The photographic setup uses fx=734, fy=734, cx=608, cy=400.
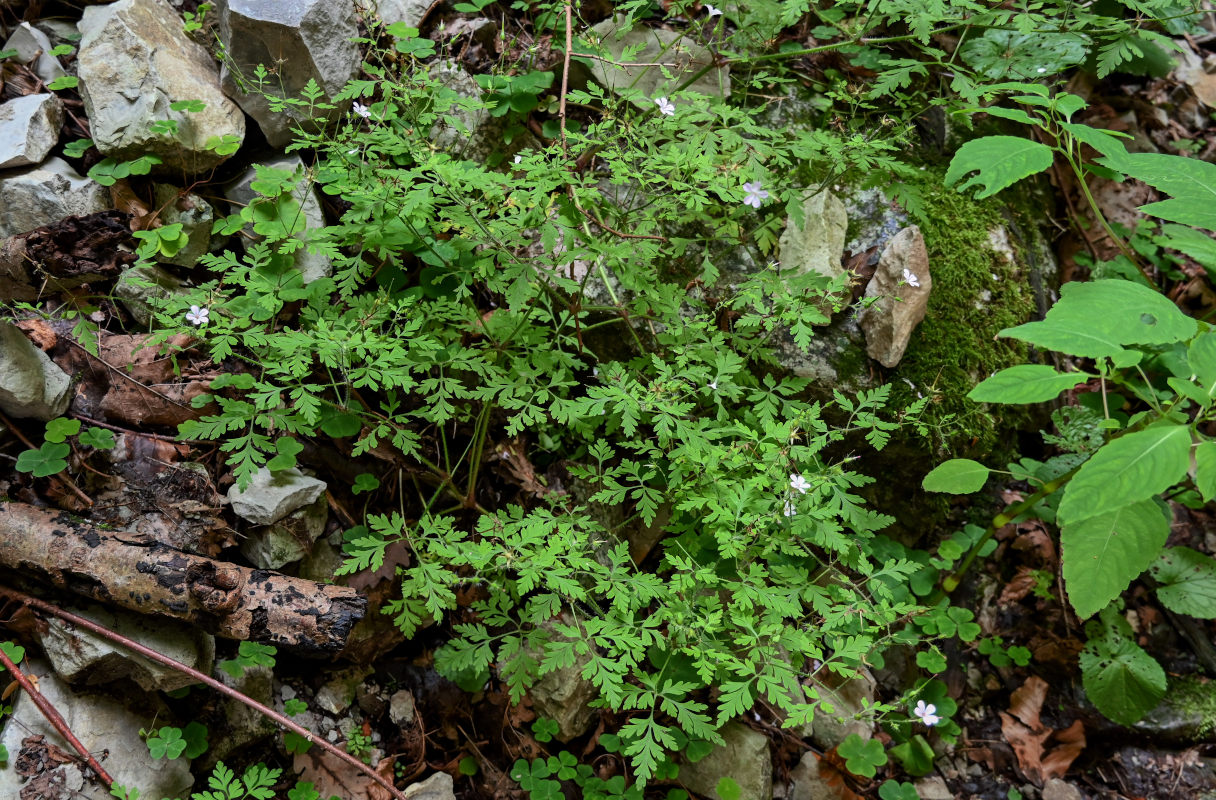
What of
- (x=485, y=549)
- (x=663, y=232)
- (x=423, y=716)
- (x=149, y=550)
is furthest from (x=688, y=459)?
(x=149, y=550)

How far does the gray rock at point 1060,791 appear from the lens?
3.45 m

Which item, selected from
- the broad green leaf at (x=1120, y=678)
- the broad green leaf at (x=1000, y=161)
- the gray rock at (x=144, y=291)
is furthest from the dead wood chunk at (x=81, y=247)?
the broad green leaf at (x=1120, y=678)

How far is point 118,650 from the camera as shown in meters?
A: 2.40

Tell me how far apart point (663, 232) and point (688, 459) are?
106cm

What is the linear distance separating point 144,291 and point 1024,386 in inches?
128

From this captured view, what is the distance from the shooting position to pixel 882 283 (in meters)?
3.33

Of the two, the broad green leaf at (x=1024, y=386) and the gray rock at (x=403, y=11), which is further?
the gray rock at (x=403, y=11)

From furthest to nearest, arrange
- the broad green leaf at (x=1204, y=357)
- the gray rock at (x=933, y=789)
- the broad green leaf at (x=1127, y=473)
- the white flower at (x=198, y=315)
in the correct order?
the gray rock at (x=933, y=789) → the white flower at (x=198, y=315) → the broad green leaf at (x=1204, y=357) → the broad green leaf at (x=1127, y=473)

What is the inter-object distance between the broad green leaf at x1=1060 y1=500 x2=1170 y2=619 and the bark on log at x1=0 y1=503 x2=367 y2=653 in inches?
91.7

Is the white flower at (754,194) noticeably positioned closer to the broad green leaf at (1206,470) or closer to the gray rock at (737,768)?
the broad green leaf at (1206,470)

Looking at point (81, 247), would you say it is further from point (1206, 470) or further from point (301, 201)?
point (1206, 470)

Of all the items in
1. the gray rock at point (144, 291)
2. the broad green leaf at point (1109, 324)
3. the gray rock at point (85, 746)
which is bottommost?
the gray rock at point (85, 746)

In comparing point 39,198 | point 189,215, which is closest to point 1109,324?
point 189,215

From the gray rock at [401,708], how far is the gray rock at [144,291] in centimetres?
184
